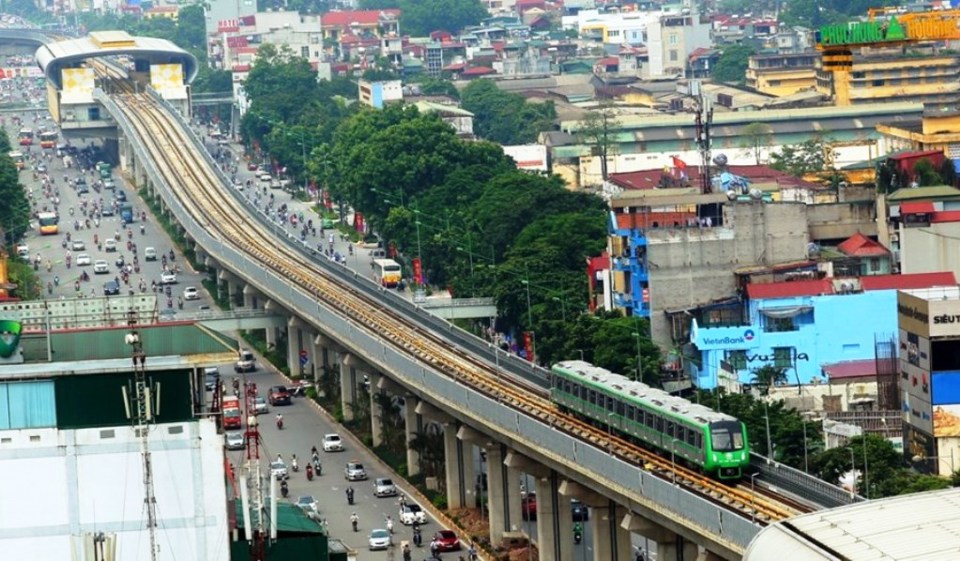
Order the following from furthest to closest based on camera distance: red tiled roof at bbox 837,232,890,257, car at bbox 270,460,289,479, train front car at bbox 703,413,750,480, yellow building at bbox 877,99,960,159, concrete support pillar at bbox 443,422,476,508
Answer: yellow building at bbox 877,99,960,159
red tiled roof at bbox 837,232,890,257
car at bbox 270,460,289,479
concrete support pillar at bbox 443,422,476,508
train front car at bbox 703,413,750,480

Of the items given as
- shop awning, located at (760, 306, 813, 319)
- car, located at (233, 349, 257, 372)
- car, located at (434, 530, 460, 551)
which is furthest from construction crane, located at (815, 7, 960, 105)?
car, located at (434, 530, 460, 551)

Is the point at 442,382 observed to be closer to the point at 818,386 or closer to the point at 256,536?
the point at 818,386

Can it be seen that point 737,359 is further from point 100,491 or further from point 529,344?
point 100,491

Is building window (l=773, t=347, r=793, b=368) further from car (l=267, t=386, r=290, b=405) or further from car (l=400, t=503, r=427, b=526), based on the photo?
car (l=267, t=386, r=290, b=405)

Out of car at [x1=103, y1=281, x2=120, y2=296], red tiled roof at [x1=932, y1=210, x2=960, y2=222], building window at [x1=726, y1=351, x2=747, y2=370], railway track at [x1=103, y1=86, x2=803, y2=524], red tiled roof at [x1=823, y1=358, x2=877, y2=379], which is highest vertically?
red tiled roof at [x1=932, y1=210, x2=960, y2=222]

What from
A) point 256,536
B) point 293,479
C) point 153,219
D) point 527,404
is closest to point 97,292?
point 153,219

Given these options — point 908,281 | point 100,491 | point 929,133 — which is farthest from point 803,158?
point 100,491

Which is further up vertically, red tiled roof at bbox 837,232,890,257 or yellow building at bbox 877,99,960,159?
yellow building at bbox 877,99,960,159

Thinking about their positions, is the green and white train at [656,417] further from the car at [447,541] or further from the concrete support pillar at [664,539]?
the car at [447,541]
